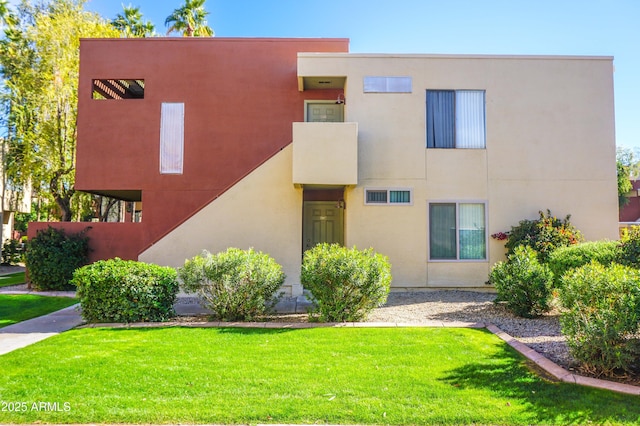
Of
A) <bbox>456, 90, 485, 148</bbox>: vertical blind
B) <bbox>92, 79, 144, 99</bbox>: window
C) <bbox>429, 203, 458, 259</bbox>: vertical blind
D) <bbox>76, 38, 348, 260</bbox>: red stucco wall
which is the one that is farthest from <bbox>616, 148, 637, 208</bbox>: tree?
<bbox>92, 79, 144, 99</bbox>: window

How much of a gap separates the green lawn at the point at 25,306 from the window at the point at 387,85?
9.30m

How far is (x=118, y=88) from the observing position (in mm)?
14648

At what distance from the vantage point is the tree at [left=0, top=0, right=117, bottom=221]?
17844 mm

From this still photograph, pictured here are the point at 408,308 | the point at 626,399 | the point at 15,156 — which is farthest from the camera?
the point at 15,156

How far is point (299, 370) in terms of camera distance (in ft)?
16.0

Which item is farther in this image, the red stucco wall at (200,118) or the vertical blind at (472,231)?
the red stucco wall at (200,118)

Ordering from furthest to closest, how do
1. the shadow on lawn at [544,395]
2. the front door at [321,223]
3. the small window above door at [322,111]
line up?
the front door at [321,223], the small window above door at [322,111], the shadow on lawn at [544,395]

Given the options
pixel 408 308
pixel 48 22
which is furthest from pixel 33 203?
pixel 408 308

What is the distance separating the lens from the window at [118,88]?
13.7m

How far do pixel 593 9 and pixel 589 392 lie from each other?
33.6 ft

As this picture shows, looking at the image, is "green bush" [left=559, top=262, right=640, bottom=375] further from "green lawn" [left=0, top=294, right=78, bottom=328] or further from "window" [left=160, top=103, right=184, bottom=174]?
"window" [left=160, top=103, right=184, bottom=174]

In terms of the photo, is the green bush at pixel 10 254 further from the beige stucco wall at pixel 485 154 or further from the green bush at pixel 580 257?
the green bush at pixel 580 257

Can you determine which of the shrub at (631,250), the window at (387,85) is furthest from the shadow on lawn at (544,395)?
the window at (387,85)

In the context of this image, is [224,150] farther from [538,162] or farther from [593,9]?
[593,9]
